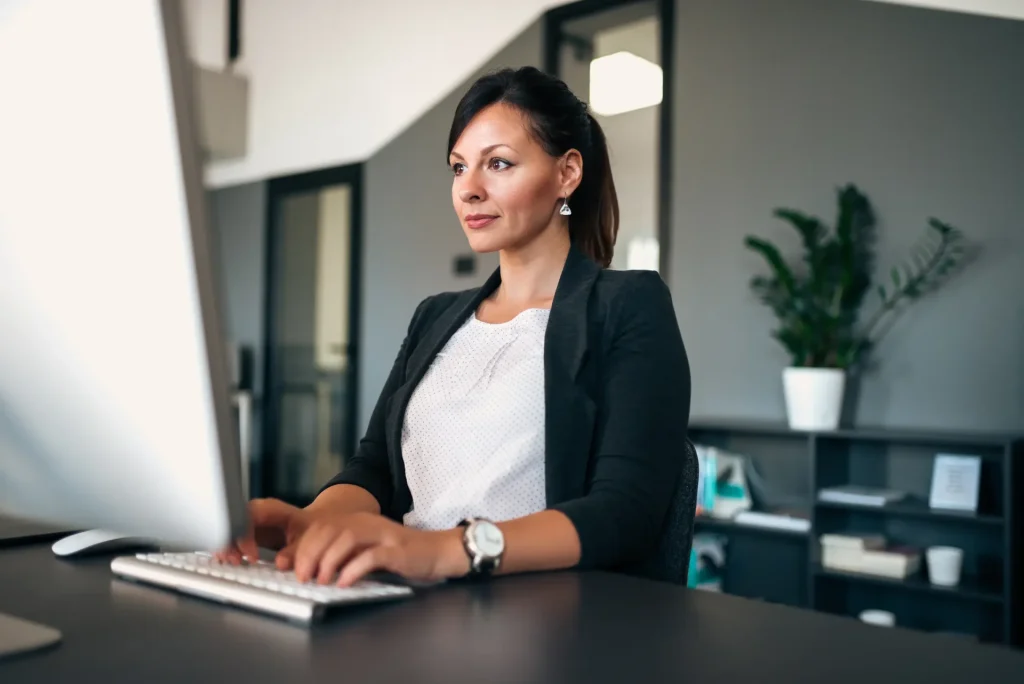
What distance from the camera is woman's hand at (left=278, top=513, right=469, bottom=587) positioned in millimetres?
771

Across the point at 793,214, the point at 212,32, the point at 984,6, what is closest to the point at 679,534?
the point at 793,214

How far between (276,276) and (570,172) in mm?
4523

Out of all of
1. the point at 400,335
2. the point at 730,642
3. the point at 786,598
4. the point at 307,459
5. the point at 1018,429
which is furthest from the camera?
the point at 307,459

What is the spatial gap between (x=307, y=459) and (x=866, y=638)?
5.18m

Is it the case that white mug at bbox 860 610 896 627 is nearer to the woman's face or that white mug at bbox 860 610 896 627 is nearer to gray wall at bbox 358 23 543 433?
the woman's face

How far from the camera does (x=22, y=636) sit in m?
0.62

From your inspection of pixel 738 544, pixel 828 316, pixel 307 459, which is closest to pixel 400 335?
pixel 307 459

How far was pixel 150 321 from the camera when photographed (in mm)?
498

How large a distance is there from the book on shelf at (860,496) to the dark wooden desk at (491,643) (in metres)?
2.43

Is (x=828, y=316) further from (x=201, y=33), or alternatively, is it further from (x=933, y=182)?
(x=201, y=33)

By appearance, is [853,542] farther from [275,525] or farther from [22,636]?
[22,636]

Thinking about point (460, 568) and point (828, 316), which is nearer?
point (460, 568)

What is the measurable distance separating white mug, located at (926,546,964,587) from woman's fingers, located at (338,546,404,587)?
260 centimetres

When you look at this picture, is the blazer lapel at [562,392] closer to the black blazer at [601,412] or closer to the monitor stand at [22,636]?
the black blazer at [601,412]
